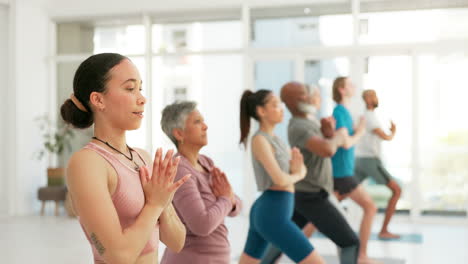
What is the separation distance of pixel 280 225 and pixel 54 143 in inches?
285

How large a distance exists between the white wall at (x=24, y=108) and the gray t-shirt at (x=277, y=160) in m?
6.75

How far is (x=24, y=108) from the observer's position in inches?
361

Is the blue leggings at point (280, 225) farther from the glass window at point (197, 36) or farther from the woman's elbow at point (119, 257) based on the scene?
the glass window at point (197, 36)

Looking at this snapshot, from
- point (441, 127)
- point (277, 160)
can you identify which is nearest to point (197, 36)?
point (441, 127)

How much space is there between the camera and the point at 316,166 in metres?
3.56

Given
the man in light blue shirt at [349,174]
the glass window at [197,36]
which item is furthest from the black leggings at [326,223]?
the glass window at [197,36]

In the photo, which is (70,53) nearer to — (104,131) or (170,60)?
(170,60)

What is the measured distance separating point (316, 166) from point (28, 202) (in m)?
6.65

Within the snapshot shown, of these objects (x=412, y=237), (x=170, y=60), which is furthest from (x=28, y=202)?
(x=412, y=237)

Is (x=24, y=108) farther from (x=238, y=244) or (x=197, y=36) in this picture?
(x=238, y=244)

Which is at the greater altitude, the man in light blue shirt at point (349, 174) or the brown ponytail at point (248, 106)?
the brown ponytail at point (248, 106)

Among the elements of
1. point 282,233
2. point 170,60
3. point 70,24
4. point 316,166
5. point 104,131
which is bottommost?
point 282,233

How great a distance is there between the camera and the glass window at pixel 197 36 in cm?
884

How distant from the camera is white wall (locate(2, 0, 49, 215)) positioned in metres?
9.04
